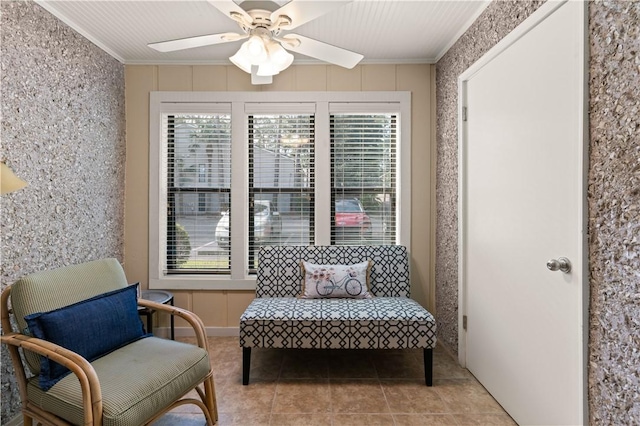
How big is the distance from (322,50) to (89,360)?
2.11 m

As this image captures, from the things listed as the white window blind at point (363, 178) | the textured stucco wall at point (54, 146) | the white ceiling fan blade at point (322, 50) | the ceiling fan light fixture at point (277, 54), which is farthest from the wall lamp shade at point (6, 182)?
the white window blind at point (363, 178)

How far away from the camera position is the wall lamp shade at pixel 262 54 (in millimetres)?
1610

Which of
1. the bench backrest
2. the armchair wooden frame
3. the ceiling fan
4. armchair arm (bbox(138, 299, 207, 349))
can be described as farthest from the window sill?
the ceiling fan

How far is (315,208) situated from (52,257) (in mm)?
1968

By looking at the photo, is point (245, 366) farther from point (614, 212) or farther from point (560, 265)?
point (614, 212)

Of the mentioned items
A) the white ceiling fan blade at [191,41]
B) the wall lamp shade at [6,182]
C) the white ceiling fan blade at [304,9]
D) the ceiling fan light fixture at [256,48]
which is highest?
the white ceiling fan blade at [191,41]

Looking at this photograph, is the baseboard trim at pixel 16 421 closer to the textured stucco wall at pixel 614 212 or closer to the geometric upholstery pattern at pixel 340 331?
the geometric upholstery pattern at pixel 340 331

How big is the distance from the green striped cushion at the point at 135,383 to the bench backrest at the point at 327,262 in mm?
1003

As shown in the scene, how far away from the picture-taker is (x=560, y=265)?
1.42 metres

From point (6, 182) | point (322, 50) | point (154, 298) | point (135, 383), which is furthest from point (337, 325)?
point (6, 182)

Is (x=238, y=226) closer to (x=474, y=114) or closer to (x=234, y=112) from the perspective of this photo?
(x=234, y=112)

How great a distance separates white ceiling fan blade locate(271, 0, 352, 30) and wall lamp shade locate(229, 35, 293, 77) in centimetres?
14

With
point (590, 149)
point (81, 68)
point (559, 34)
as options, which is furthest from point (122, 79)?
point (590, 149)

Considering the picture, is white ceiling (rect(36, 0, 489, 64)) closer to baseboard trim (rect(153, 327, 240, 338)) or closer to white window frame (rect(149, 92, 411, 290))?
white window frame (rect(149, 92, 411, 290))
